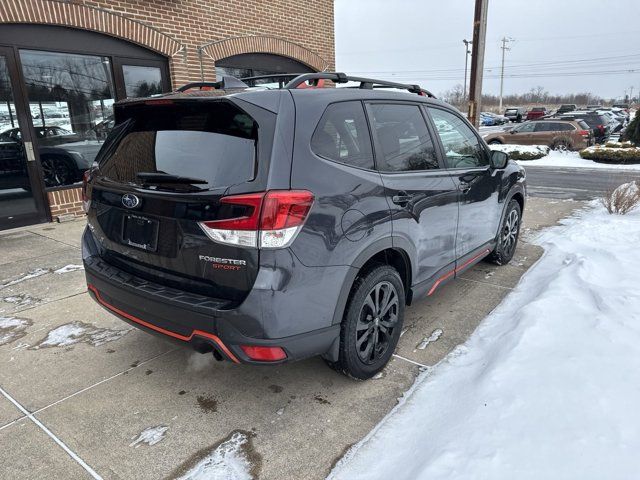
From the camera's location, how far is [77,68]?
717cm

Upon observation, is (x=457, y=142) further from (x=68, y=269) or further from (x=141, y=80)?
(x=141, y=80)

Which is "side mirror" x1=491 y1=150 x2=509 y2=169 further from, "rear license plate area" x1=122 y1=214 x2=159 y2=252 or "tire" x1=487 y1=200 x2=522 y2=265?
"rear license plate area" x1=122 y1=214 x2=159 y2=252

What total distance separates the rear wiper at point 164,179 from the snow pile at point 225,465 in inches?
53.9

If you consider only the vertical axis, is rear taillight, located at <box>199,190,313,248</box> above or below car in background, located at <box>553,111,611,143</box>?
above

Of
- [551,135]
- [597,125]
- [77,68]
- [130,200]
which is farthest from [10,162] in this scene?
[597,125]

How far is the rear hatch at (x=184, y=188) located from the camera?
7.39ft

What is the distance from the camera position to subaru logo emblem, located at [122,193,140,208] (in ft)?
8.43

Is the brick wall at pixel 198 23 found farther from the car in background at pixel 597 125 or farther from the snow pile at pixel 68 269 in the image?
the car in background at pixel 597 125

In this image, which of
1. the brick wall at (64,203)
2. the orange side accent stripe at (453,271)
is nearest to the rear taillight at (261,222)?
the orange side accent stripe at (453,271)

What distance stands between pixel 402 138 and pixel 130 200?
5.87 ft

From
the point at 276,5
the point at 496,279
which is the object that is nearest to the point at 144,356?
the point at 496,279

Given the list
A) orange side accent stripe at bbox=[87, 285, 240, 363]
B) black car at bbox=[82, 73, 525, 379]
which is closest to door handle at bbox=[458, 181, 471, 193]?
black car at bbox=[82, 73, 525, 379]

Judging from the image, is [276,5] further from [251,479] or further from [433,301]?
[251,479]

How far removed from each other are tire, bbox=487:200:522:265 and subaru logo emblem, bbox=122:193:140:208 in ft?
11.7
